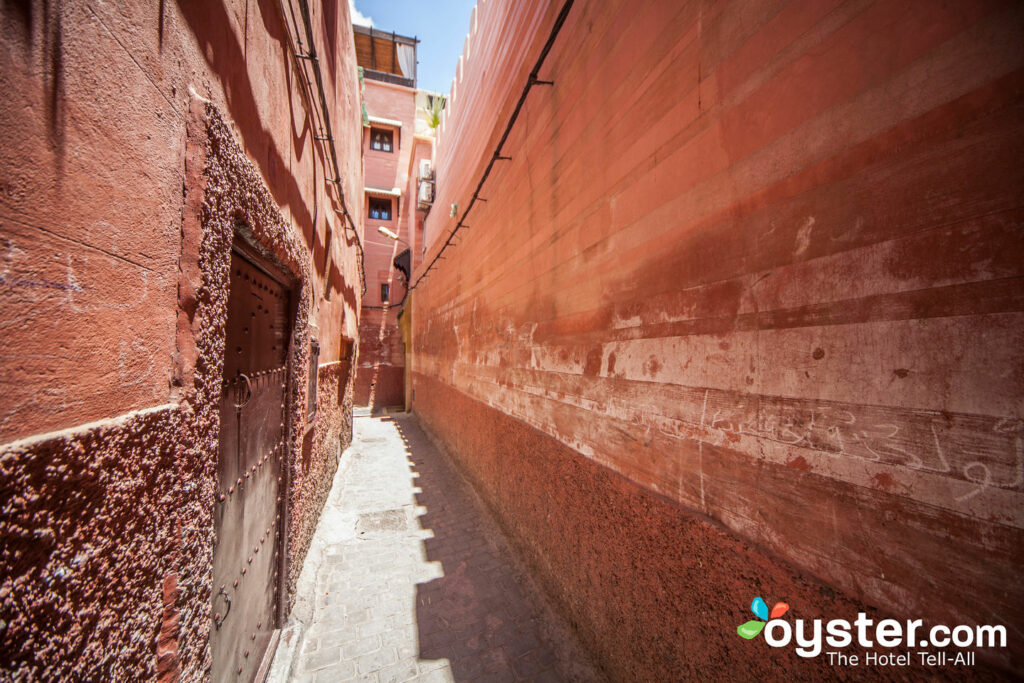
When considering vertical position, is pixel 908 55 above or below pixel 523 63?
below

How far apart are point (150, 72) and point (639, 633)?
9.79 ft

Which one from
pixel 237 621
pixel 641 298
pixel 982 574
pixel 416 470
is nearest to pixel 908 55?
pixel 641 298

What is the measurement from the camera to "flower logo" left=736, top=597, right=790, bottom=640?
49.4 inches

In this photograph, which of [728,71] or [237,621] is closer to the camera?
[728,71]

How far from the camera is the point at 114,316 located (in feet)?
2.91

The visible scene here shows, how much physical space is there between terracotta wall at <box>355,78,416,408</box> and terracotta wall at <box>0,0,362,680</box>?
47.8 feet

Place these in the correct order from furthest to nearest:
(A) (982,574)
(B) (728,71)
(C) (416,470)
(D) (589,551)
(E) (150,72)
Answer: (C) (416,470), (D) (589,551), (B) (728,71), (E) (150,72), (A) (982,574)

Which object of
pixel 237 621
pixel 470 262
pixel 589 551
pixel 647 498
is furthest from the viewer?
pixel 470 262

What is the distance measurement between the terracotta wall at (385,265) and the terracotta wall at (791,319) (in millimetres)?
14128

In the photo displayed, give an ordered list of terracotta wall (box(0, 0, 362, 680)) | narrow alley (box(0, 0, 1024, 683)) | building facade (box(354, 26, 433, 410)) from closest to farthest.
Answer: terracotta wall (box(0, 0, 362, 680)), narrow alley (box(0, 0, 1024, 683)), building facade (box(354, 26, 433, 410))

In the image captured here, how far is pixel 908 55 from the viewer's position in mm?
981

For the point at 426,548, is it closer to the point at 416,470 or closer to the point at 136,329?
the point at 416,470

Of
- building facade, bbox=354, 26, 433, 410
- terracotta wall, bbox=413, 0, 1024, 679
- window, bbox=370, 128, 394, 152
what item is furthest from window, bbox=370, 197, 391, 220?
terracotta wall, bbox=413, 0, 1024, 679

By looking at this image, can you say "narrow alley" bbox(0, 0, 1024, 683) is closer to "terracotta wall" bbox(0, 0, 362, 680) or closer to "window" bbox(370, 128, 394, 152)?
"terracotta wall" bbox(0, 0, 362, 680)
